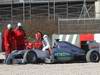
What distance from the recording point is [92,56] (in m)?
18.8

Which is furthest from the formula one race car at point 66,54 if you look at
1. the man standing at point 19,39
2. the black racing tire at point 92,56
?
the man standing at point 19,39

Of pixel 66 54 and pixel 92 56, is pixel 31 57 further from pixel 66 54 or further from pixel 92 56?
pixel 92 56

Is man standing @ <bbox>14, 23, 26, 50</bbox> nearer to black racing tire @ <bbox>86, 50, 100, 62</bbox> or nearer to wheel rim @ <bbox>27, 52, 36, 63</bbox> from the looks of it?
wheel rim @ <bbox>27, 52, 36, 63</bbox>

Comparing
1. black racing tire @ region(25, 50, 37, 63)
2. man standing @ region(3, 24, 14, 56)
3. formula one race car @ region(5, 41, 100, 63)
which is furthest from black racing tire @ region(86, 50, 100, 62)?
man standing @ region(3, 24, 14, 56)

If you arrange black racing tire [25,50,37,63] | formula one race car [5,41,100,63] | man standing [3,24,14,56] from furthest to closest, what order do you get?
man standing [3,24,14,56], formula one race car [5,41,100,63], black racing tire [25,50,37,63]

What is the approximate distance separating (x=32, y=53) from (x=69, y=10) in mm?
27835

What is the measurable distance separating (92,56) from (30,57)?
273 cm

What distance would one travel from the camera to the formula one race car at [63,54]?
18.1m

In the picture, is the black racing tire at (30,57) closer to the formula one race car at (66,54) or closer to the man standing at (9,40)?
the formula one race car at (66,54)

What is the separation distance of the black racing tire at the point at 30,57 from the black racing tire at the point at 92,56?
2.33 m

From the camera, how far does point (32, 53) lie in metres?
18.0

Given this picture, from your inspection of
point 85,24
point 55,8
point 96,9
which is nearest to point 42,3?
point 55,8

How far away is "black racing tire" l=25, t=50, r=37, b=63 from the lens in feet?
59.0

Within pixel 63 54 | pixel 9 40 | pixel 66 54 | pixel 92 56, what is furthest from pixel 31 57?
pixel 92 56
